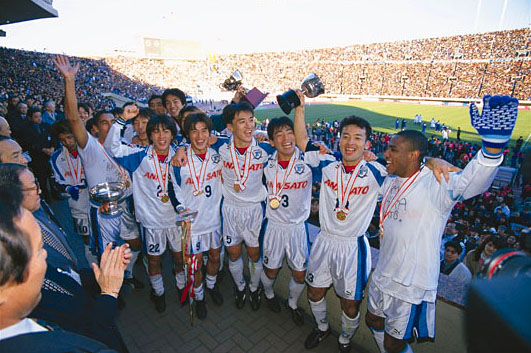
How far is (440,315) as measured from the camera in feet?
9.63

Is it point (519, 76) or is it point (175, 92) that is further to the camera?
point (519, 76)

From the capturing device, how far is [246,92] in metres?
5.32

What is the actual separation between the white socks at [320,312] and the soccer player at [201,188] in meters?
1.61

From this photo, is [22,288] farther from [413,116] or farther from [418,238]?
[413,116]

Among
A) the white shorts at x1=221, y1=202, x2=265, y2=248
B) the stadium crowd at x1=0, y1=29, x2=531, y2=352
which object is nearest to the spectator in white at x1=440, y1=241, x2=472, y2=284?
the stadium crowd at x1=0, y1=29, x2=531, y2=352

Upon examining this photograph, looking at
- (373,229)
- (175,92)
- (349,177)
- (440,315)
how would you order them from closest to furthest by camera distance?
(440,315)
(349,177)
(175,92)
(373,229)

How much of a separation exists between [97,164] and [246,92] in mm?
2776

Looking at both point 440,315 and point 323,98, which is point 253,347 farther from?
point 323,98

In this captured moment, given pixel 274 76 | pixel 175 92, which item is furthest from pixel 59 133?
pixel 274 76

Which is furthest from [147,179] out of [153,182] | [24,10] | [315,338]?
[24,10]

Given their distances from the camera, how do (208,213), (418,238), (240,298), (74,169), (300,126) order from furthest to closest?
(74,169)
(240,298)
(208,213)
(300,126)
(418,238)

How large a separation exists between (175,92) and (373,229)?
5.18 metres

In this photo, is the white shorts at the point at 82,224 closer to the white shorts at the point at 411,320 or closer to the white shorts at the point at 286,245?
the white shorts at the point at 286,245

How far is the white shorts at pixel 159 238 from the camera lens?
419cm
